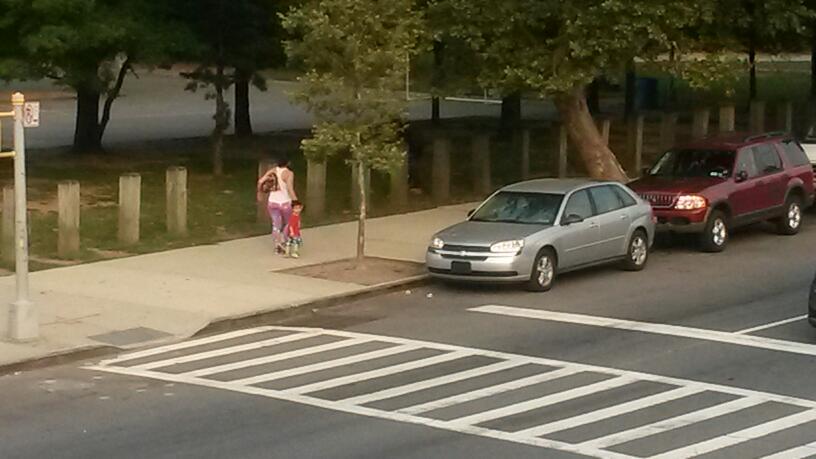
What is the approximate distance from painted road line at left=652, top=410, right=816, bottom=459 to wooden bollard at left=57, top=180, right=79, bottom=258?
468 inches

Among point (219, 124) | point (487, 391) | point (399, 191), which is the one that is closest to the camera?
point (487, 391)

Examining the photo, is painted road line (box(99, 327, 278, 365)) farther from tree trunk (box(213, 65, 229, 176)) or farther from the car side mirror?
tree trunk (box(213, 65, 229, 176))

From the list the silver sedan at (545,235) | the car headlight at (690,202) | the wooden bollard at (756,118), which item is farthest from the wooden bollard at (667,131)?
the silver sedan at (545,235)

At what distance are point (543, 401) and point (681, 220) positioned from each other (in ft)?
33.4

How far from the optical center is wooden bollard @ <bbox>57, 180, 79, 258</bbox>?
20953 mm

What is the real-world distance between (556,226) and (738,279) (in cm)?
270

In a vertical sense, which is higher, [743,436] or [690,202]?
[690,202]

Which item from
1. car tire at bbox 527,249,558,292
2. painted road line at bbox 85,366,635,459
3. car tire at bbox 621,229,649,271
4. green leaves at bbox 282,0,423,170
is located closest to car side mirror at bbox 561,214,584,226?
car tire at bbox 527,249,558,292

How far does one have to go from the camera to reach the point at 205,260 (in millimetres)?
20859

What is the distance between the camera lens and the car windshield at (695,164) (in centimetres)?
2352

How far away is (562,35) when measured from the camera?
25.0 meters

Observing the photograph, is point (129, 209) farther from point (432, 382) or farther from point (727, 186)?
point (432, 382)

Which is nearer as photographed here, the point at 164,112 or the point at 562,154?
the point at 562,154

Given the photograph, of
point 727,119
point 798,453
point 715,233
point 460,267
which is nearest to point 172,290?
point 460,267
